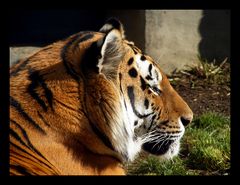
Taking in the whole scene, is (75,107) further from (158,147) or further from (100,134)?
(158,147)

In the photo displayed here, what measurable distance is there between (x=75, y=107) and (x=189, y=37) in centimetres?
410

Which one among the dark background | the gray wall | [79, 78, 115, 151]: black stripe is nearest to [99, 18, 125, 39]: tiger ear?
[79, 78, 115, 151]: black stripe

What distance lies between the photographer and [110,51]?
105 inches

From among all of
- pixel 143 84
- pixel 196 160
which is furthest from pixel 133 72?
pixel 196 160

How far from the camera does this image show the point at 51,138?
8.57ft

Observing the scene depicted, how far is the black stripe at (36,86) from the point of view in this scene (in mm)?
2625

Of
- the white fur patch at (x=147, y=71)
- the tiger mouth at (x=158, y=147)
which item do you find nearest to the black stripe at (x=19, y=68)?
the white fur patch at (x=147, y=71)

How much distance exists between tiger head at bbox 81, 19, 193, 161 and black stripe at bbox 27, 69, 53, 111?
0.52 ft

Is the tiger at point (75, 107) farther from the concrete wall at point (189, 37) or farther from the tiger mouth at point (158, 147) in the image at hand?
the concrete wall at point (189, 37)

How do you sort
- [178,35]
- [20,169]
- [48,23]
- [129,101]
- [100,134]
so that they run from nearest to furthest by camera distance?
[20,169], [100,134], [129,101], [178,35], [48,23]

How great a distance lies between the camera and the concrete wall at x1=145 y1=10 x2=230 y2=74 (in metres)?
6.53

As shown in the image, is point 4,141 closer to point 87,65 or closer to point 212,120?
point 87,65

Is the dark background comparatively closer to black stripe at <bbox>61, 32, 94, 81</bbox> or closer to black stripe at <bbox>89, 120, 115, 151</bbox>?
black stripe at <bbox>61, 32, 94, 81</bbox>
